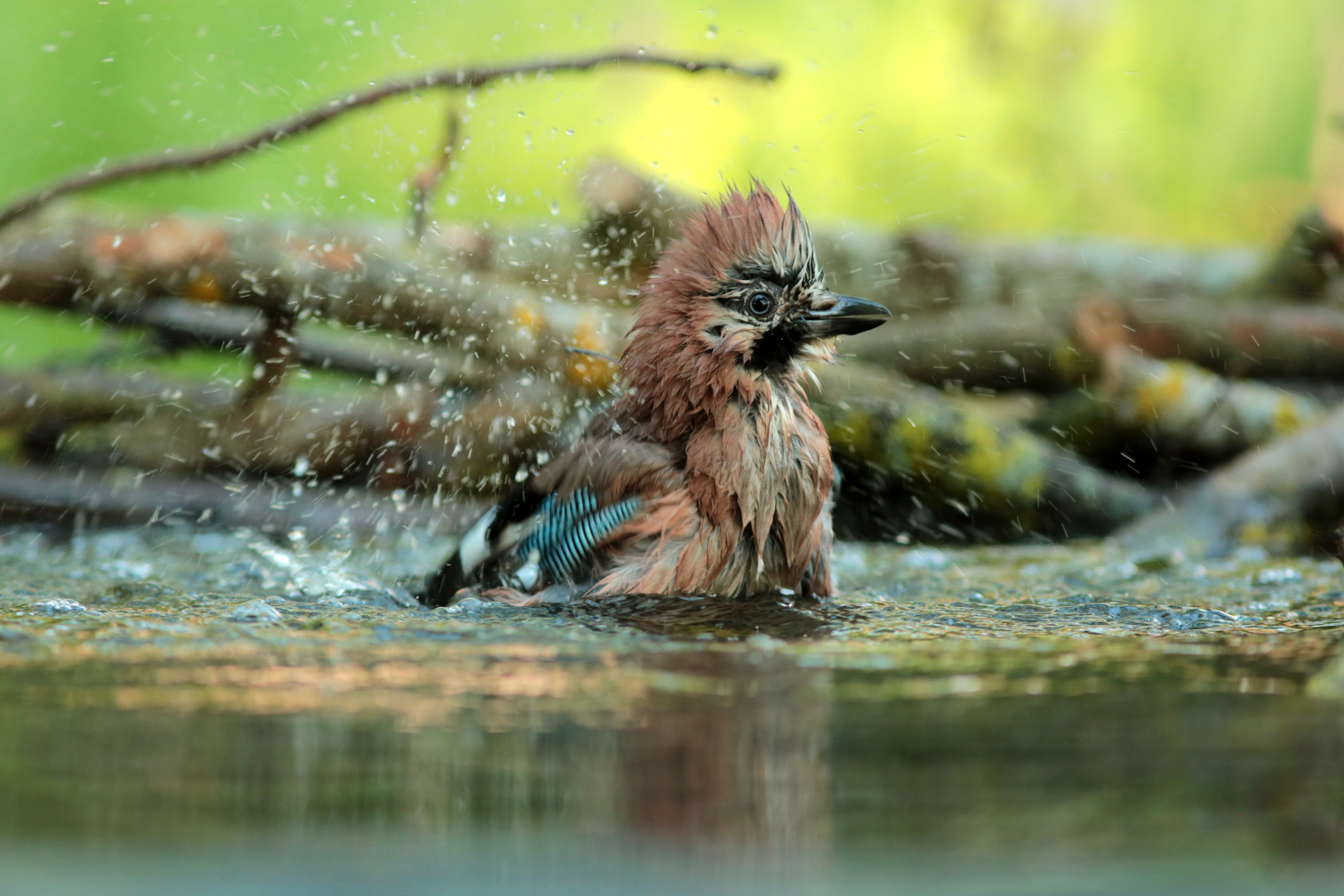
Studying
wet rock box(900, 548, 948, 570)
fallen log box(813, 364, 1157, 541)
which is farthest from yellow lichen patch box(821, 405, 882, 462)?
wet rock box(900, 548, 948, 570)

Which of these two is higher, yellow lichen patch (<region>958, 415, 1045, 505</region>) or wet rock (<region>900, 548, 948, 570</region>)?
yellow lichen patch (<region>958, 415, 1045, 505</region>)

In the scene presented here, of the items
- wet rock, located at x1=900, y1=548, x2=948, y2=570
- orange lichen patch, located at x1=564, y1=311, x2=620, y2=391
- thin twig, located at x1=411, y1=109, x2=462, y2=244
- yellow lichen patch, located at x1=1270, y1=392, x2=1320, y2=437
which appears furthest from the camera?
yellow lichen patch, located at x1=1270, y1=392, x2=1320, y2=437

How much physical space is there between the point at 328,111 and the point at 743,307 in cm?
183

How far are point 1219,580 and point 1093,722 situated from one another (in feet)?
7.71

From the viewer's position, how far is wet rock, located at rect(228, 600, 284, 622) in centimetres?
361

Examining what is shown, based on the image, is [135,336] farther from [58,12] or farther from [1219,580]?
[1219,580]

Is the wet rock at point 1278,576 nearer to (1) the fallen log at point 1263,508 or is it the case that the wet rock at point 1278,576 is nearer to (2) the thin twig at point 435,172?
(1) the fallen log at point 1263,508

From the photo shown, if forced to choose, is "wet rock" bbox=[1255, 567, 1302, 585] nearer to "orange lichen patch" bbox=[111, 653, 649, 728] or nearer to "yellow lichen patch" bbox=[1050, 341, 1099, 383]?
"yellow lichen patch" bbox=[1050, 341, 1099, 383]

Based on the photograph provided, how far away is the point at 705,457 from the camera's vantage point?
4328mm

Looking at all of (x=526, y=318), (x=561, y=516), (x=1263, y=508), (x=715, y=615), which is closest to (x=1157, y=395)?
(x=1263, y=508)

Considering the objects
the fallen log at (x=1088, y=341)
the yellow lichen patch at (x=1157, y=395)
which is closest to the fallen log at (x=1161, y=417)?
the yellow lichen patch at (x=1157, y=395)

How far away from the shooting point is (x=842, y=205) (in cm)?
958

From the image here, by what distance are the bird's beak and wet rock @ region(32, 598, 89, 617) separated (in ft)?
7.31

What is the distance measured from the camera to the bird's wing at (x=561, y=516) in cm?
432
